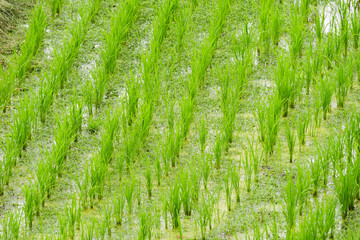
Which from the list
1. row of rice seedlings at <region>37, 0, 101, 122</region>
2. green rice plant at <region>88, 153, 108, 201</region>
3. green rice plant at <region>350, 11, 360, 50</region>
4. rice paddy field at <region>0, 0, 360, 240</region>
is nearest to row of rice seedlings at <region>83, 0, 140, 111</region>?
rice paddy field at <region>0, 0, 360, 240</region>

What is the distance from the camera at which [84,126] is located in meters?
4.14

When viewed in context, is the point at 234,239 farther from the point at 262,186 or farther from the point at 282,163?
the point at 282,163

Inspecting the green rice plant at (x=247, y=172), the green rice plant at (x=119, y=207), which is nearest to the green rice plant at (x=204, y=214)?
the green rice plant at (x=247, y=172)

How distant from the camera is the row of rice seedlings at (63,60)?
413 centimetres

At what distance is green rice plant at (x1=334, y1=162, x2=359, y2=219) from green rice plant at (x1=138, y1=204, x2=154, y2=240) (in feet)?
3.06

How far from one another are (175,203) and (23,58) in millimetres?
1868

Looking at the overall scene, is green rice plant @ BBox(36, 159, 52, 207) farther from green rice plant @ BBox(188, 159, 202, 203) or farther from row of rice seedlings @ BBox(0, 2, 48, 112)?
row of rice seedlings @ BBox(0, 2, 48, 112)

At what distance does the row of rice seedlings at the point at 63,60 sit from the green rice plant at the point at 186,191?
1180mm

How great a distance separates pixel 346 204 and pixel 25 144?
192cm

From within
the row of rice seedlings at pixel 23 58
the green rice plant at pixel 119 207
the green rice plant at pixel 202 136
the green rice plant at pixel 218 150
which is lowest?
the green rice plant at pixel 119 207

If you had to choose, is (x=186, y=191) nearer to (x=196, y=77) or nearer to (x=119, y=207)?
(x=119, y=207)

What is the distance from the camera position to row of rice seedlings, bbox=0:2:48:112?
4301 mm

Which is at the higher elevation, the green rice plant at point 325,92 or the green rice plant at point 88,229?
the green rice plant at point 325,92

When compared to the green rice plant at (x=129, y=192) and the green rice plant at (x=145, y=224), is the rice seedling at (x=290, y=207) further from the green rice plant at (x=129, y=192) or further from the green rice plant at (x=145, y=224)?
the green rice plant at (x=129, y=192)
